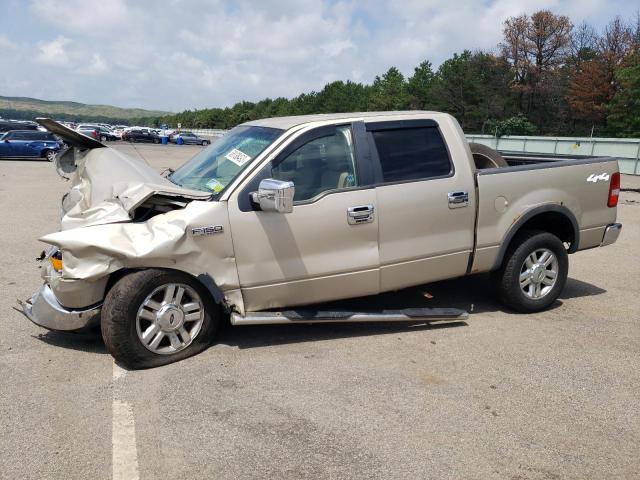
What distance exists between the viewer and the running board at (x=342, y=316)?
428cm

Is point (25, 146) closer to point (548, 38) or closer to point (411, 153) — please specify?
point (411, 153)

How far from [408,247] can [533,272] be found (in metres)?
1.48

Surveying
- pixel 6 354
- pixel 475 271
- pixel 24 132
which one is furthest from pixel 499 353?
pixel 24 132

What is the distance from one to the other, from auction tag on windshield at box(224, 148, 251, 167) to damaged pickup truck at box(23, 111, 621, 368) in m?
A: 0.02

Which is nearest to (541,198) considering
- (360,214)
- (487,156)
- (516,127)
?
(487,156)

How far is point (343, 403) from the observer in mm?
3703

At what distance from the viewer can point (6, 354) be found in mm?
4387

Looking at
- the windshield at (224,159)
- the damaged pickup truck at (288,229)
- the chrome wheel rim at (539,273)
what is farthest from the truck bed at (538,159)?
the windshield at (224,159)

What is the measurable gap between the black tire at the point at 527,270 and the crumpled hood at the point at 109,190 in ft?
9.46

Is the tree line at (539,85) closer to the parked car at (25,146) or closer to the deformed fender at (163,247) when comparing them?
the parked car at (25,146)

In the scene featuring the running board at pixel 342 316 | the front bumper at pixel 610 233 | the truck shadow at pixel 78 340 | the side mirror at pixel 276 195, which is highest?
the side mirror at pixel 276 195

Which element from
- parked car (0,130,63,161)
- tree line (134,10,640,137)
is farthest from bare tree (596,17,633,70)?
parked car (0,130,63,161)

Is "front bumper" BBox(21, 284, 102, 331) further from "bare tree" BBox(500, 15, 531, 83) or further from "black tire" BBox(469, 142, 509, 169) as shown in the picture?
"bare tree" BBox(500, 15, 531, 83)

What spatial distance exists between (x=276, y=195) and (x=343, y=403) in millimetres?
1455
